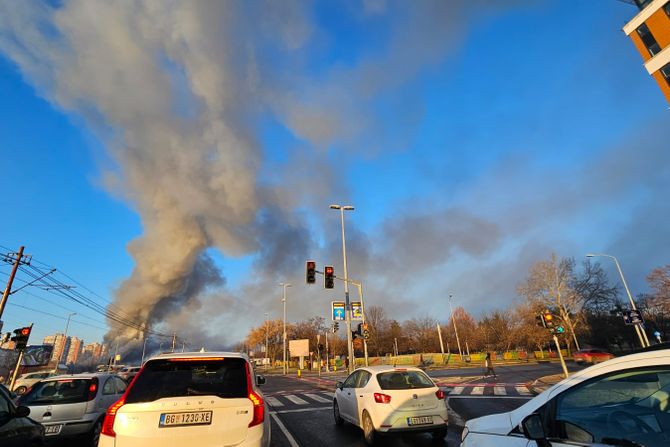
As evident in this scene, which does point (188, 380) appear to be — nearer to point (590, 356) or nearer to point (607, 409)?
point (607, 409)

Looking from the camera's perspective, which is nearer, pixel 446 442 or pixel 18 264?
pixel 446 442

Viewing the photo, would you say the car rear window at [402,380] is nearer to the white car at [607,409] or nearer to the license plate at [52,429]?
the white car at [607,409]

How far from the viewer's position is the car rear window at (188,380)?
399 cm

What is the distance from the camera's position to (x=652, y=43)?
24.5 metres

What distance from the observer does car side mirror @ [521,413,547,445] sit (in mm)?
2541

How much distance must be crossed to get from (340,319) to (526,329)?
46.2 meters

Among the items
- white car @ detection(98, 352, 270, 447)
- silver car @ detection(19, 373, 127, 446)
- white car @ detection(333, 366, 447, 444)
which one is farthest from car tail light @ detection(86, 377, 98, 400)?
white car @ detection(333, 366, 447, 444)

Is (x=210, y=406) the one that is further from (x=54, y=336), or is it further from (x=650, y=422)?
(x=54, y=336)

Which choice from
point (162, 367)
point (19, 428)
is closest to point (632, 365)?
point (162, 367)

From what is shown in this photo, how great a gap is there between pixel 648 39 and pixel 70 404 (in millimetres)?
36479

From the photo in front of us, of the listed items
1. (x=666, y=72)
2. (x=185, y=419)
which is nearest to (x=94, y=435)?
(x=185, y=419)

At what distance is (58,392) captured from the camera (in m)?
7.20

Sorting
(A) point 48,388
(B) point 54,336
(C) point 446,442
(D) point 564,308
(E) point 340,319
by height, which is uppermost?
(B) point 54,336

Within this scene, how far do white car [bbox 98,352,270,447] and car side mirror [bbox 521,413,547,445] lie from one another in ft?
8.91
